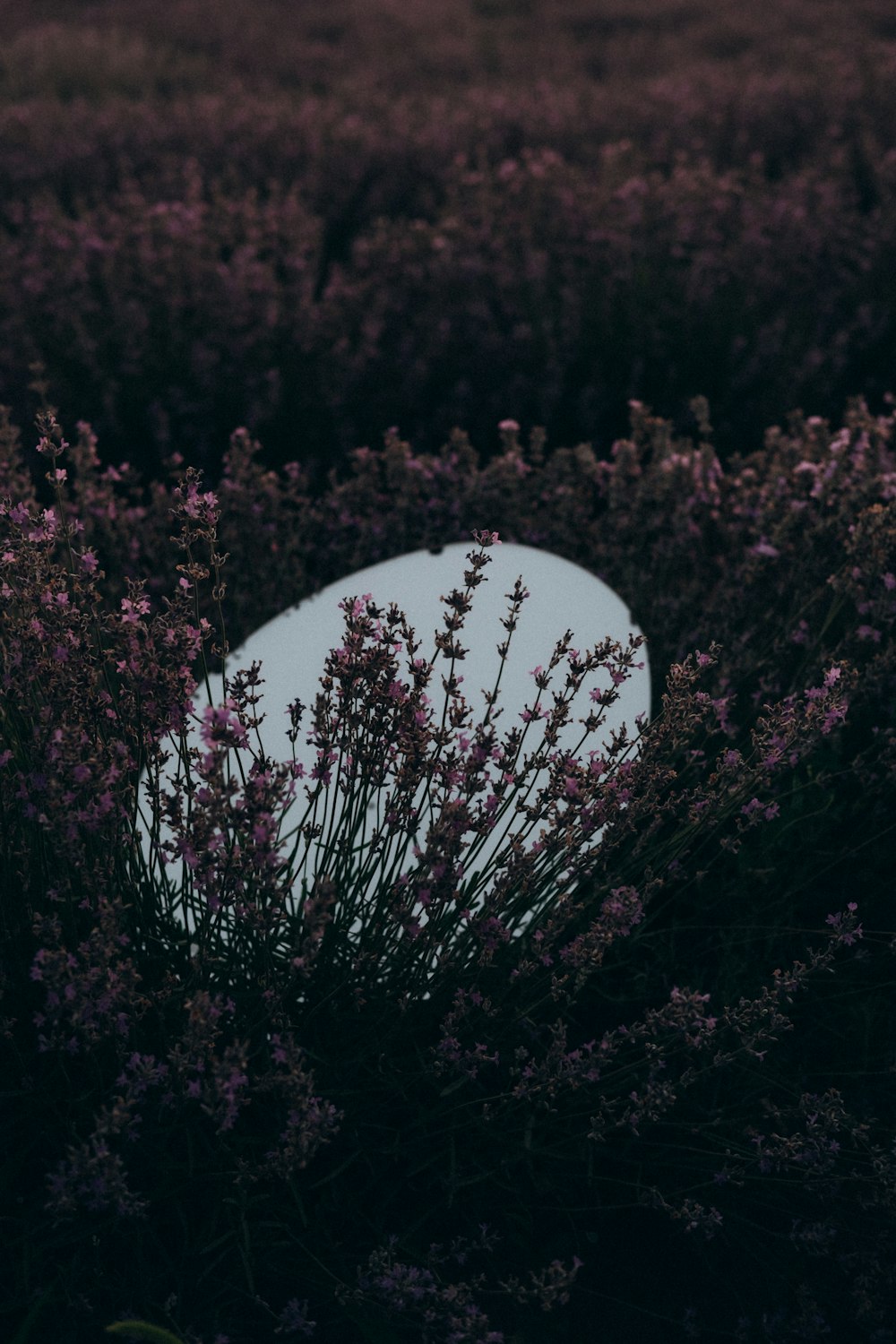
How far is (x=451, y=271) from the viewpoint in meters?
3.87

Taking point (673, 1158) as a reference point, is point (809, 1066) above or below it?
above

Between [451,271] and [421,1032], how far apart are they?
2.80 m

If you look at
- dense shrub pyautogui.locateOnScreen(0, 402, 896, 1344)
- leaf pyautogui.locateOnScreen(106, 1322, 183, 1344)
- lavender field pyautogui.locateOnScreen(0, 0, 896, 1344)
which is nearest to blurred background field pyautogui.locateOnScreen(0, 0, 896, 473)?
lavender field pyautogui.locateOnScreen(0, 0, 896, 1344)

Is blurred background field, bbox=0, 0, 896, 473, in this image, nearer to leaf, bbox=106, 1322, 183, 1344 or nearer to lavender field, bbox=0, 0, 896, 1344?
lavender field, bbox=0, 0, 896, 1344

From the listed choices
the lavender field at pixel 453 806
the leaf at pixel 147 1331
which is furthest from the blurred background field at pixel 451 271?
the leaf at pixel 147 1331

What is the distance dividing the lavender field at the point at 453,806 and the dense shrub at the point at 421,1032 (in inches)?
0.4

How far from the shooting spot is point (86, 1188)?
1.39 metres

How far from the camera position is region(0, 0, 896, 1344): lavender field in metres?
1.57

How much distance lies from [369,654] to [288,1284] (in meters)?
1.01

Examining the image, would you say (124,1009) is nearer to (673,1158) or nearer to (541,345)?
(673,1158)

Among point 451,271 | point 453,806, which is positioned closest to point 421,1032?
point 453,806

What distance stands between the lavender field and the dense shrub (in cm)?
1

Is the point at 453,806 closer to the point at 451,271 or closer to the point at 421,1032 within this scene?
the point at 421,1032

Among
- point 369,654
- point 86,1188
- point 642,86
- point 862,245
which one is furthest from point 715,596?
point 642,86
